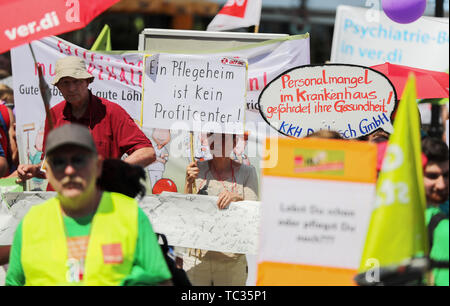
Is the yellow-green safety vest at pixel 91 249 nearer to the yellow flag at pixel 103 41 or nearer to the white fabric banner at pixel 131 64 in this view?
the white fabric banner at pixel 131 64

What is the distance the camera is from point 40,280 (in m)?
3.17

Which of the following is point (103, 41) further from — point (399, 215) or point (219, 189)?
point (399, 215)

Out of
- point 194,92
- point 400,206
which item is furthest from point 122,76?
point 400,206

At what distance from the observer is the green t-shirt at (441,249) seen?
10.8 feet

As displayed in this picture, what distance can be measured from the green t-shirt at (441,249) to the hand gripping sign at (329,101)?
5.76 ft

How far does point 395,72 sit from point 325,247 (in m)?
3.64

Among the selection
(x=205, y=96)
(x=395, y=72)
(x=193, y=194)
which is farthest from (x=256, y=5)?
(x=193, y=194)

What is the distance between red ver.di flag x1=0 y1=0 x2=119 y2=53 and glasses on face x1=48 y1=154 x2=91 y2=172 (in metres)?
0.82

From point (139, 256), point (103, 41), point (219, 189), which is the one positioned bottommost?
point (139, 256)

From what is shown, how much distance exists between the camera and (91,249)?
3.15 metres

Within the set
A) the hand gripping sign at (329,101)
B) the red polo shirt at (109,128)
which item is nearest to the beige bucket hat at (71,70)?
the red polo shirt at (109,128)

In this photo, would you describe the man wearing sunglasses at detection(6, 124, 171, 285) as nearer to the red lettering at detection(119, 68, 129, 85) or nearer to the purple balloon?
the red lettering at detection(119, 68, 129, 85)

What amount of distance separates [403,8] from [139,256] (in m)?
3.98
